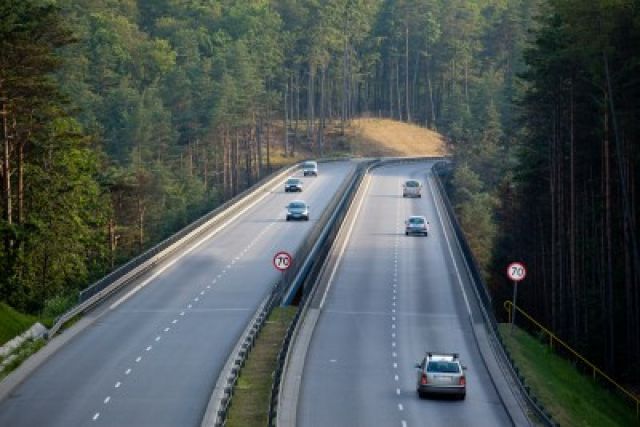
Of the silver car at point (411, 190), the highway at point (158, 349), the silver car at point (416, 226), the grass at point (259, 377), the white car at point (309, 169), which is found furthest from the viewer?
the white car at point (309, 169)

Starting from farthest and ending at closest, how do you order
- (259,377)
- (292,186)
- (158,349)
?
(292,186) → (158,349) → (259,377)

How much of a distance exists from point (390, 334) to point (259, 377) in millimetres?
10126

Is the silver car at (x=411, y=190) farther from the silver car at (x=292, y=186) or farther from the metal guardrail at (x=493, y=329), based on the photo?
the metal guardrail at (x=493, y=329)

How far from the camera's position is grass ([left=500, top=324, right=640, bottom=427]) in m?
42.1

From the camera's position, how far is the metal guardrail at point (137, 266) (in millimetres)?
52188

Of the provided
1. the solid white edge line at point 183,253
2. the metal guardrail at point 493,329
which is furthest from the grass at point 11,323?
the metal guardrail at point 493,329

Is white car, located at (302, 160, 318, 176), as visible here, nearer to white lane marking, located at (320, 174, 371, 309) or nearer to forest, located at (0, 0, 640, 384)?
forest, located at (0, 0, 640, 384)

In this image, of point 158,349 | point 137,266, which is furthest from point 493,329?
point 137,266

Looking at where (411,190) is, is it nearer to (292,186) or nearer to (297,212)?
(292,186)

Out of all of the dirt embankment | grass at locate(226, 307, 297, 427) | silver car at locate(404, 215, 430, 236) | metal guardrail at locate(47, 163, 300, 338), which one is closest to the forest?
metal guardrail at locate(47, 163, 300, 338)

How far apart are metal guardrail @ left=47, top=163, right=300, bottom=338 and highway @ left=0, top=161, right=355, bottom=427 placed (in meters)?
0.61

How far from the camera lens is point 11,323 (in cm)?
4878

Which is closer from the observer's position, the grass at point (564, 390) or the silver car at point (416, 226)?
the grass at point (564, 390)

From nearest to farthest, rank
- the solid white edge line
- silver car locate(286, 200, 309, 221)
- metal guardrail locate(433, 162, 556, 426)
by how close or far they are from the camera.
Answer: metal guardrail locate(433, 162, 556, 426)
the solid white edge line
silver car locate(286, 200, 309, 221)
